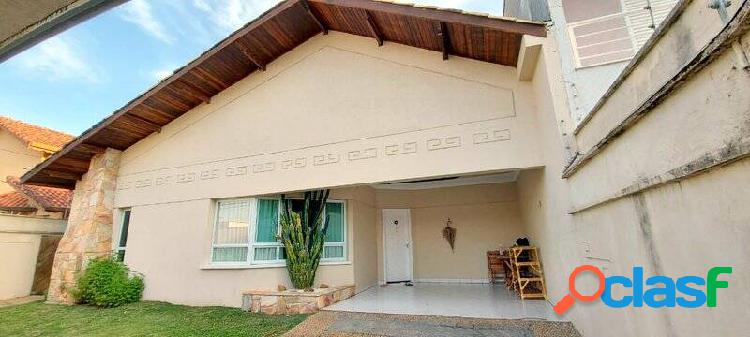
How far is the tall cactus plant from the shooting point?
6367 millimetres

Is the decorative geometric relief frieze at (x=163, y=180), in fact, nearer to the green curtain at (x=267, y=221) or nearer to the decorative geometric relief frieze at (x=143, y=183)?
the decorative geometric relief frieze at (x=143, y=183)

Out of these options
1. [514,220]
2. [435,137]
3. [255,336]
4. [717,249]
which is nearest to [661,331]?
[717,249]

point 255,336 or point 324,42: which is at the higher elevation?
point 324,42

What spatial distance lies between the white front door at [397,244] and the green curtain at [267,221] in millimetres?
3190

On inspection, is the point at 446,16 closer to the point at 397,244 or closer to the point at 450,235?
the point at 450,235

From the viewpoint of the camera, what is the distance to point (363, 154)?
18.7 feet

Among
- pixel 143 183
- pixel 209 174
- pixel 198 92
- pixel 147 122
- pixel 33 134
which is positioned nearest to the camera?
pixel 209 174

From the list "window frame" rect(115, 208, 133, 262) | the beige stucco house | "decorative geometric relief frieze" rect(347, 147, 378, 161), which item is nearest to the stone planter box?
the beige stucco house

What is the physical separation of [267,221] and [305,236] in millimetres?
997

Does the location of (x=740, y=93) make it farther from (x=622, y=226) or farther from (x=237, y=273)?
(x=237, y=273)

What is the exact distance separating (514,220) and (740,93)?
24.5 ft

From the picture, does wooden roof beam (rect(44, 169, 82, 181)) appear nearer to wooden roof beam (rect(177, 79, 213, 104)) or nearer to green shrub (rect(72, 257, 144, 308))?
green shrub (rect(72, 257, 144, 308))

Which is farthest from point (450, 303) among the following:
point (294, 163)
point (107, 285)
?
A: point (107, 285)

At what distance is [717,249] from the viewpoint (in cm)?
145
